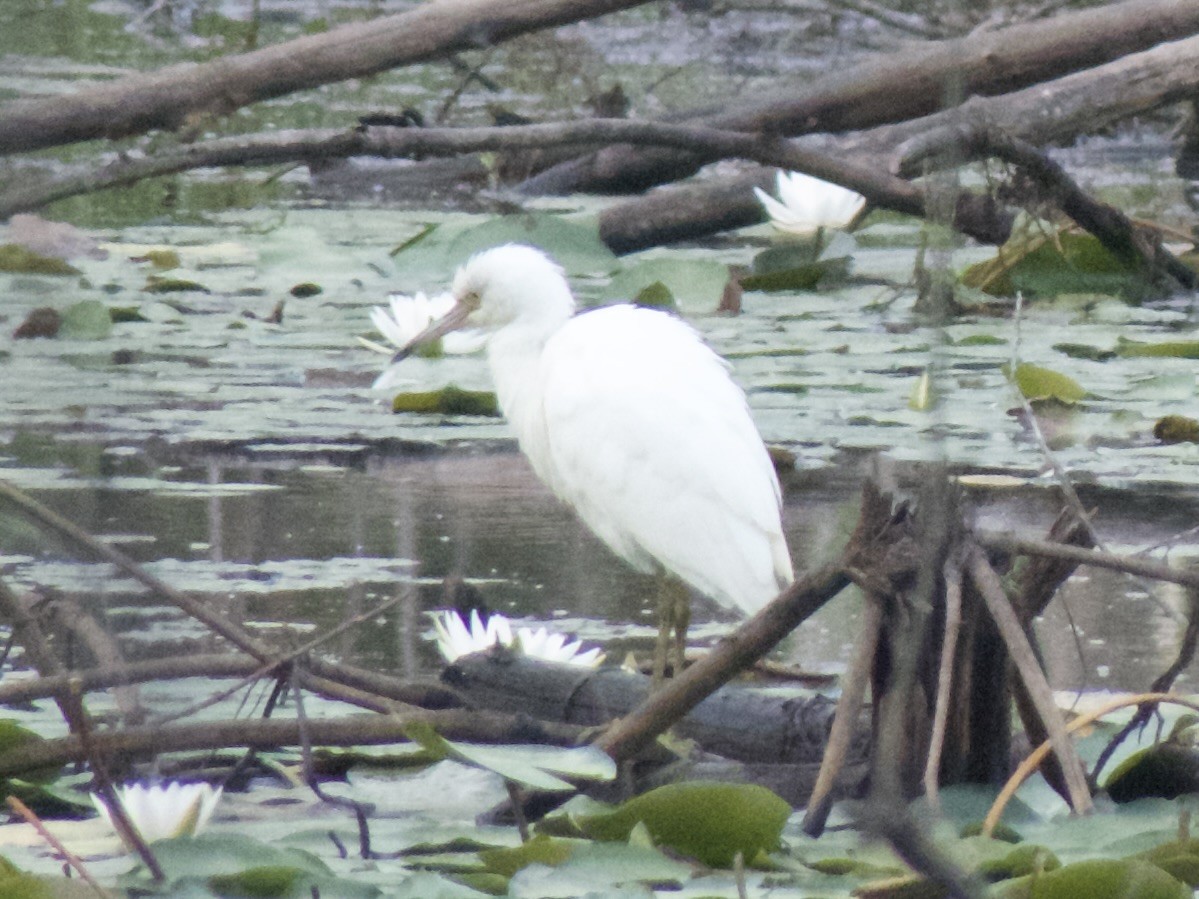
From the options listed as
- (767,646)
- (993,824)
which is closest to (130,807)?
(767,646)

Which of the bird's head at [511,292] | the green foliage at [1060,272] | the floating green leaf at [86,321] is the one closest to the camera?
the bird's head at [511,292]

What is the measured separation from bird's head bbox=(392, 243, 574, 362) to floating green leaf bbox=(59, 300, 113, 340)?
1.09 metres

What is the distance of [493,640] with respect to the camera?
2.31 meters

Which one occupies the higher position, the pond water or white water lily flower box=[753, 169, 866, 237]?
white water lily flower box=[753, 169, 866, 237]

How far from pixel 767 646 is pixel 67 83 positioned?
23.9 ft

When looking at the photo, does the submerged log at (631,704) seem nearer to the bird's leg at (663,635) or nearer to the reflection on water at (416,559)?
the bird's leg at (663,635)

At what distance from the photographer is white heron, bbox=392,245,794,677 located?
9.08ft

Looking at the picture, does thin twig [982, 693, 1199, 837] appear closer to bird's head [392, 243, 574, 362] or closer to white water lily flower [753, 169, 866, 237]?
bird's head [392, 243, 574, 362]

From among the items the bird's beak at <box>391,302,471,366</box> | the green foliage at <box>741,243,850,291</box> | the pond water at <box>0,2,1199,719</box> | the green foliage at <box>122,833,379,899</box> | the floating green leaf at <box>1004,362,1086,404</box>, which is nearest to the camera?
the green foliage at <box>122,833,379,899</box>

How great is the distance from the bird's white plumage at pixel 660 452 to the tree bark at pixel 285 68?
1109 mm

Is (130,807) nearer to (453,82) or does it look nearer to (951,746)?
(951,746)

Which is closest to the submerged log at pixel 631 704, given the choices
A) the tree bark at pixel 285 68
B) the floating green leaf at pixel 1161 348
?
the tree bark at pixel 285 68

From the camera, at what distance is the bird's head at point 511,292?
3.42 meters

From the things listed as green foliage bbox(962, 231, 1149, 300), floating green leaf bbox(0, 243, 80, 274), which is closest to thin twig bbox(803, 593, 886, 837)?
floating green leaf bbox(0, 243, 80, 274)
